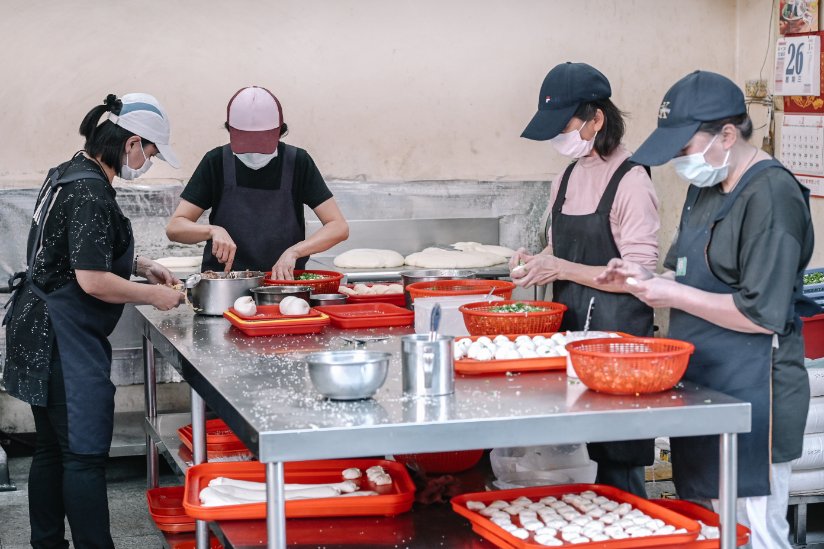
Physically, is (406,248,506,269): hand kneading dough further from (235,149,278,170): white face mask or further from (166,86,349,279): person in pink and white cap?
(235,149,278,170): white face mask

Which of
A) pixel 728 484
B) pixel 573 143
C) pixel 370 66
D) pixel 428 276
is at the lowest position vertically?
pixel 728 484

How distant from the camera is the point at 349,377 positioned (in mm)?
2422

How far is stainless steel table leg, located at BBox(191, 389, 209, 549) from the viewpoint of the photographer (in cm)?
312

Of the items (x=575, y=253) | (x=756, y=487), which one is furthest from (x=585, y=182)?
(x=756, y=487)

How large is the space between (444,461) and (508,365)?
0.59 meters

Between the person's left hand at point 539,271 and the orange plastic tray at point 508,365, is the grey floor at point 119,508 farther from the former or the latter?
the orange plastic tray at point 508,365

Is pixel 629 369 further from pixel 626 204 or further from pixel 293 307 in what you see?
pixel 293 307

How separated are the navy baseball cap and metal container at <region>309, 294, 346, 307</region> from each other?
1.06 meters

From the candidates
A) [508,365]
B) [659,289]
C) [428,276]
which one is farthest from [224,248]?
[659,289]

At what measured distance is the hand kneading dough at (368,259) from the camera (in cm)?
579

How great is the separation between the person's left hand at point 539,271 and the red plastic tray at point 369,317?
18.7 inches

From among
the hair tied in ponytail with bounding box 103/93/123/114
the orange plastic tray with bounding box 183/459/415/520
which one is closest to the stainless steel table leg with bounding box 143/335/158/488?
the hair tied in ponytail with bounding box 103/93/123/114

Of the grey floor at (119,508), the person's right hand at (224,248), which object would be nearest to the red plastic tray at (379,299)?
the person's right hand at (224,248)

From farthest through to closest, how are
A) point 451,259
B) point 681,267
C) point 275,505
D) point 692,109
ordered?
point 451,259 < point 681,267 < point 692,109 < point 275,505
